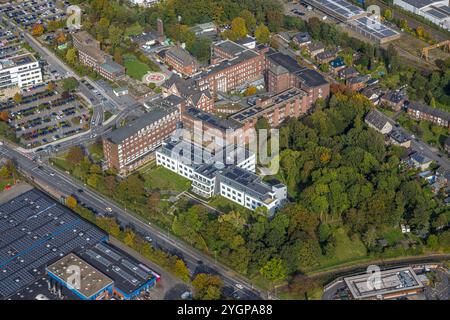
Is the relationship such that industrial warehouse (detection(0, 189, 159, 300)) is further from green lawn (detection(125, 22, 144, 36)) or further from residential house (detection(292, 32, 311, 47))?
residential house (detection(292, 32, 311, 47))

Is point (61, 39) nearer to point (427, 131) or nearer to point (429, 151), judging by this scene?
point (427, 131)

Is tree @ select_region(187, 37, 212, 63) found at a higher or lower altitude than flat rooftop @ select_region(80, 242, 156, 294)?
higher

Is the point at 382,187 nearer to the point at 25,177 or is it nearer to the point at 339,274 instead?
the point at 339,274

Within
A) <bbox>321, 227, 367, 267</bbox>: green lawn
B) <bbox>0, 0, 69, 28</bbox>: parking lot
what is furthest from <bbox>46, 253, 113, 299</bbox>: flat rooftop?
<bbox>0, 0, 69, 28</bbox>: parking lot

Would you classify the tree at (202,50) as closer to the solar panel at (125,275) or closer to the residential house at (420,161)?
the residential house at (420,161)

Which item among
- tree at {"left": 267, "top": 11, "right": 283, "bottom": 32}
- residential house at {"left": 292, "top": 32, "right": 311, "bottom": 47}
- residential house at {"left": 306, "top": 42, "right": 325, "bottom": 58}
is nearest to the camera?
residential house at {"left": 306, "top": 42, "right": 325, "bottom": 58}

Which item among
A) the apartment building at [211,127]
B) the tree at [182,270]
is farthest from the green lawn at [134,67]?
the tree at [182,270]
